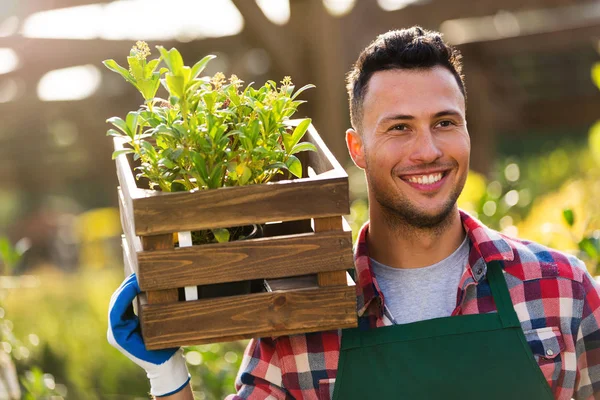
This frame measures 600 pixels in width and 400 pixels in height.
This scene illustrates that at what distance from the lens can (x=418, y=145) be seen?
192 centimetres

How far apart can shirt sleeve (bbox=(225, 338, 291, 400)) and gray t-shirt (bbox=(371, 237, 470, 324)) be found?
0.94 ft

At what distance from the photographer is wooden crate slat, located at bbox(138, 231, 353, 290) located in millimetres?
1548

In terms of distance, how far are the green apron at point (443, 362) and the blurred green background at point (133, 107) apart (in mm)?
614

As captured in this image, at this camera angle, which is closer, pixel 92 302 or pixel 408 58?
pixel 408 58

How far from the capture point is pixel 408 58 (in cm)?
198

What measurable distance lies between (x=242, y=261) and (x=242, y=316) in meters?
0.11

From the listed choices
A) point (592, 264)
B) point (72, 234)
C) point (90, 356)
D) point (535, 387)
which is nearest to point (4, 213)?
point (72, 234)

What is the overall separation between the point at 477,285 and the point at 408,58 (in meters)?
0.55

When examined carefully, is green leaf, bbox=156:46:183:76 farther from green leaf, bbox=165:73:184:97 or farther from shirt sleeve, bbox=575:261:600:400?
shirt sleeve, bbox=575:261:600:400

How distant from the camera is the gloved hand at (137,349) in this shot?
65.5 inches

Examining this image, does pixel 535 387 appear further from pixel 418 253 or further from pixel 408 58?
pixel 408 58

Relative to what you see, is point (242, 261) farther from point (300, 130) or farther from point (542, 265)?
point (542, 265)

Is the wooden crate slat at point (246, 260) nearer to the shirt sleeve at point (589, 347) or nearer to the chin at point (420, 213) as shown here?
the chin at point (420, 213)

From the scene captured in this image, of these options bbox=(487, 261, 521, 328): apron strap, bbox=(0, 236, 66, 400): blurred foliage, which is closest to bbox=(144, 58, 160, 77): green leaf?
bbox=(487, 261, 521, 328): apron strap
